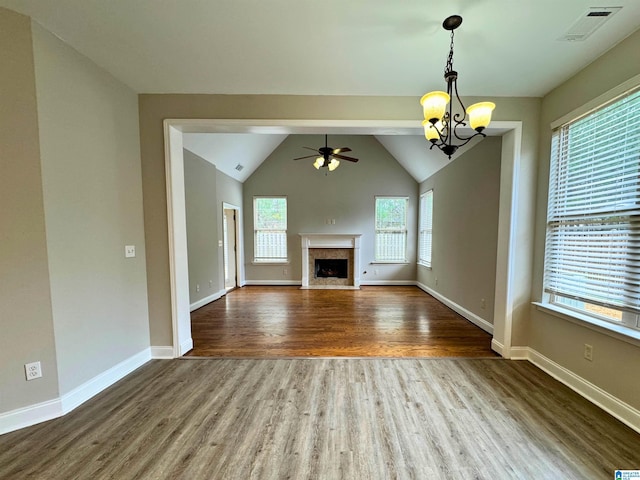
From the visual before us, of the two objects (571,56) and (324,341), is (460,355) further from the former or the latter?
(571,56)

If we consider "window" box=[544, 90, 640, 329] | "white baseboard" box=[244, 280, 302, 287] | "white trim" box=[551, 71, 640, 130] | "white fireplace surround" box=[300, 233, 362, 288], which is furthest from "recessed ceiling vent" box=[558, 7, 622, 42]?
"white baseboard" box=[244, 280, 302, 287]

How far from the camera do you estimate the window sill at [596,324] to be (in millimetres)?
1653

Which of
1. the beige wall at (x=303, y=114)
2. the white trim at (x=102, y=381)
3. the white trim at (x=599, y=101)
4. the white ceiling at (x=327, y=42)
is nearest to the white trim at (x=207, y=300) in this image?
the white trim at (x=102, y=381)

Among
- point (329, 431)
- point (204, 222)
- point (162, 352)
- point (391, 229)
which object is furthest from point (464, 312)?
point (204, 222)

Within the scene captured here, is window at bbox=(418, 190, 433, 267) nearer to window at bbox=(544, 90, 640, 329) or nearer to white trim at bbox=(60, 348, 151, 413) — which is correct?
window at bbox=(544, 90, 640, 329)

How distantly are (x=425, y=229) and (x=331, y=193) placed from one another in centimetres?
246

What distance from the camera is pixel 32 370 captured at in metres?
1.69

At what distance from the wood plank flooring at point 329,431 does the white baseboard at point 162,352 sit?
11.5 inches

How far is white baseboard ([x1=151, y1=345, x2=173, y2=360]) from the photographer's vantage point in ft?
8.61

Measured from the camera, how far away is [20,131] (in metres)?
1.62

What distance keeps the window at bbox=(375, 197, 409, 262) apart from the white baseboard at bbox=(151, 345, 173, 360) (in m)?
4.91

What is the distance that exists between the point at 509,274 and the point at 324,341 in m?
2.18

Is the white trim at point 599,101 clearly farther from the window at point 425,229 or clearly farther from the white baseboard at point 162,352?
the white baseboard at point 162,352

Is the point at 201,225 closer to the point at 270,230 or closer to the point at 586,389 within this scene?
the point at 270,230
